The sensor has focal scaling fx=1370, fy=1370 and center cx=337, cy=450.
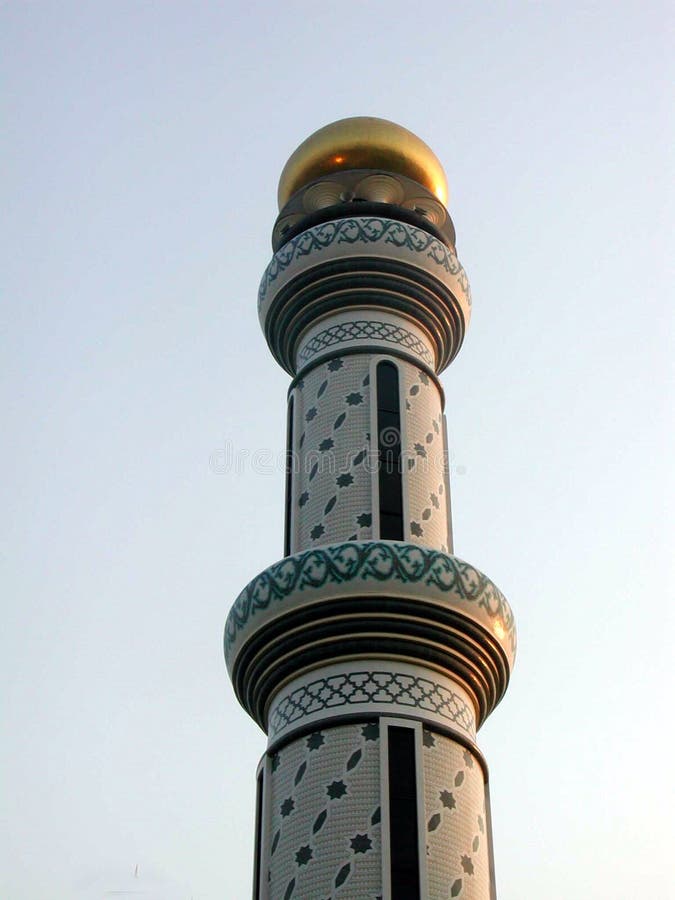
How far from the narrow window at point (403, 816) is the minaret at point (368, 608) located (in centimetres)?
1

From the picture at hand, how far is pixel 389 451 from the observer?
11.6 metres

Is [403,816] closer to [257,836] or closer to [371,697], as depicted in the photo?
[371,697]

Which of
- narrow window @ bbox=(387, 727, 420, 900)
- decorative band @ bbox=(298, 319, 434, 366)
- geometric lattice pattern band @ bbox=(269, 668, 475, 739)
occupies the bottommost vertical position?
narrow window @ bbox=(387, 727, 420, 900)

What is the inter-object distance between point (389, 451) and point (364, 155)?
372 cm

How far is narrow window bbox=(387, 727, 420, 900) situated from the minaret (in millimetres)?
13

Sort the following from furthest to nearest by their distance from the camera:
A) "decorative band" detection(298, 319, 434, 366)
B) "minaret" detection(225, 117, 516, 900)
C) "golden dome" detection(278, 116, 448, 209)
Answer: "golden dome" detection(278, 116, 448, 209), "decorative band" detection(298, 319, 434, 366), "minaret" detection(225, 117, 516, 900)

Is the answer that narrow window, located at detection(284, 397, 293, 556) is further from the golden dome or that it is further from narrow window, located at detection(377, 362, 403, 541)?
the golden dome

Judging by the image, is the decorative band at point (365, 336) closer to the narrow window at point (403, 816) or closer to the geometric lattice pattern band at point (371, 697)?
the geometric lattice pattern band at point (371, 697)

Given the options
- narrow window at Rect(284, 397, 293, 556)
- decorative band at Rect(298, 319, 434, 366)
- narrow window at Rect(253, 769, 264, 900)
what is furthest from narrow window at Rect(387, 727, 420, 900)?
decorative band at Rect(298, 319, 434, 366)

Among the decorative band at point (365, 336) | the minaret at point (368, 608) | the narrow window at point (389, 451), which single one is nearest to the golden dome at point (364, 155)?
the minaret at point (368, 608)

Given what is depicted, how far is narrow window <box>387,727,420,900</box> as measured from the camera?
888 centimetres

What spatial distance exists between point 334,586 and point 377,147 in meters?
5.55

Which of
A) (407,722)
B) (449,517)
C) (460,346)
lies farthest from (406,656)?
(460,346)

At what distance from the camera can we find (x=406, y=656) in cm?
992
